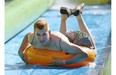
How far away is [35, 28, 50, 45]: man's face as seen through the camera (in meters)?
1.55

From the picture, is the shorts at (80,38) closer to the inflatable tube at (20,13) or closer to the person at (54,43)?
the person at (54,43)

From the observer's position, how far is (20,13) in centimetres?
215

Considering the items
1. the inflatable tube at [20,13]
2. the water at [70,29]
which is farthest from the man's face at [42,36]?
the inflatable tube at [20,13]

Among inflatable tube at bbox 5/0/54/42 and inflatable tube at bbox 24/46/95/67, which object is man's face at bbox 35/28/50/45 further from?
inflatable tube at bbox 5/0/54/42

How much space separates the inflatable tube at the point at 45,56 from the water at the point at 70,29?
0.07ft

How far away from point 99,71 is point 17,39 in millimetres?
567

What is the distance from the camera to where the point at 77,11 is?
5.76 feet

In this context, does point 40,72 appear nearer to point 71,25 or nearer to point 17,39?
point 17,39

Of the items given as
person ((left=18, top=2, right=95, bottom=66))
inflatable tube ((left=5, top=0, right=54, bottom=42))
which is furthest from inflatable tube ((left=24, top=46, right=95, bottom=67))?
inflatable tube ((left=5, top=0, right=54, bottom=42))

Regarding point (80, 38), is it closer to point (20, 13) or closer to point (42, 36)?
point (42, 36)

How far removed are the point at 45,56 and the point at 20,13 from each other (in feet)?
1.97

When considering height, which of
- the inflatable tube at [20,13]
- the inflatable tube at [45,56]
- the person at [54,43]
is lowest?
the inflatable tube at [45,56]

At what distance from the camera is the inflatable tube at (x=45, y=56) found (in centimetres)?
161
